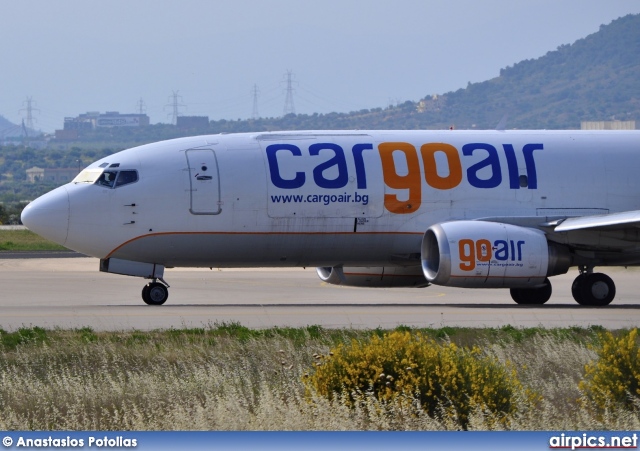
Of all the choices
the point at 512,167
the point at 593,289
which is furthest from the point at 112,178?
the point at 593,289

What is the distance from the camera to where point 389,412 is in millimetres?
12453

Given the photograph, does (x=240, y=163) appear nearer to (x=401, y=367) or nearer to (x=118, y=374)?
(x=118, y=374)

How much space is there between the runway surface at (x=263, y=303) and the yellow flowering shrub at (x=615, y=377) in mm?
7685

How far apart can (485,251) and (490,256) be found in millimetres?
154

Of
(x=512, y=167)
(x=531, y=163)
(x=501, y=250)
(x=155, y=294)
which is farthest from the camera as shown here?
(x=531, y=163)

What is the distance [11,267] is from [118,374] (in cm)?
3127

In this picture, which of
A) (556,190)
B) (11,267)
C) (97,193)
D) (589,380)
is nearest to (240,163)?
(97,193)

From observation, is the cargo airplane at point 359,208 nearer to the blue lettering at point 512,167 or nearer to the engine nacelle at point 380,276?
the blue lettering at point 512,167

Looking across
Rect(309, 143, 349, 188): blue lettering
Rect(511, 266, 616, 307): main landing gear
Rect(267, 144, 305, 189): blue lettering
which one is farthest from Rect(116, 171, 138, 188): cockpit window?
Rect(511, 266, 616, 307): main landing gear

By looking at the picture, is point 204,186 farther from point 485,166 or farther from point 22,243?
point 22,243

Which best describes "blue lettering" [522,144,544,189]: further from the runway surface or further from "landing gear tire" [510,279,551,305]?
the runway surface

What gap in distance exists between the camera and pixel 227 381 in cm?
1494

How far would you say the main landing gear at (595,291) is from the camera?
1086 inches

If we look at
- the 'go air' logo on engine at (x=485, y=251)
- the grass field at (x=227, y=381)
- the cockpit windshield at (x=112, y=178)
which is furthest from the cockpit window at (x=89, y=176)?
the 'go air' logo on engine at (x=485, y=251)
